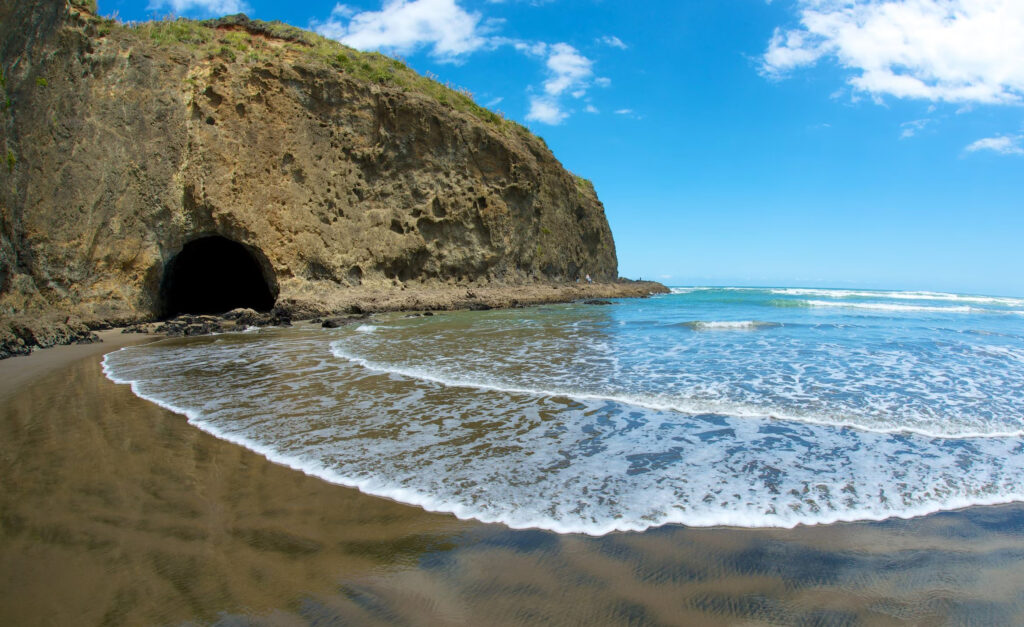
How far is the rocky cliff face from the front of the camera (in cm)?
1456

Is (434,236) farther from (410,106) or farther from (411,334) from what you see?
(411,334)

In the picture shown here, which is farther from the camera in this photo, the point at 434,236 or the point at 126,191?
the point at 434,236

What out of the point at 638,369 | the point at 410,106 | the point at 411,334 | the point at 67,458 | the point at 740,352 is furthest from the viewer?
the point at 410,106

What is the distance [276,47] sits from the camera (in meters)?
22.6

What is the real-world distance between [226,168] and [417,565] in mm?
19335

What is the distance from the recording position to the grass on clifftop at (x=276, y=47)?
19.4 meters

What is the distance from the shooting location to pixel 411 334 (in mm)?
13961

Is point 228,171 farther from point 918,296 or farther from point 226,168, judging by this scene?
point 918,296

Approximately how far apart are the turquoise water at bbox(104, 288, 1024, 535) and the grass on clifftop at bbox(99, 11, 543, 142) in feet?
46.1

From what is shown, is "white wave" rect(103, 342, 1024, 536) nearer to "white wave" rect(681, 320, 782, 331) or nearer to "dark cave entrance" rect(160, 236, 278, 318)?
"white wave" rect(681, 320, 782, 331)

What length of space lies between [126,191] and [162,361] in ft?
Answer: 31.0

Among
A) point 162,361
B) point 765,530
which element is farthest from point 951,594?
point 162,361

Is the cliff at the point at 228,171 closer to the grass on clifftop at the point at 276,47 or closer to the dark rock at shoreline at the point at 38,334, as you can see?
the grass on clifftop at the point at 276,47

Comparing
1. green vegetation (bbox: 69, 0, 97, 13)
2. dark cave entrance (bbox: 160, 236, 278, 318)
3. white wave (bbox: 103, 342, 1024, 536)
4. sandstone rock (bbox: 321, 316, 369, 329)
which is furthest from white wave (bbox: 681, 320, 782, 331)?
green vegetation (bbox: 69, 0, 97, 13)
